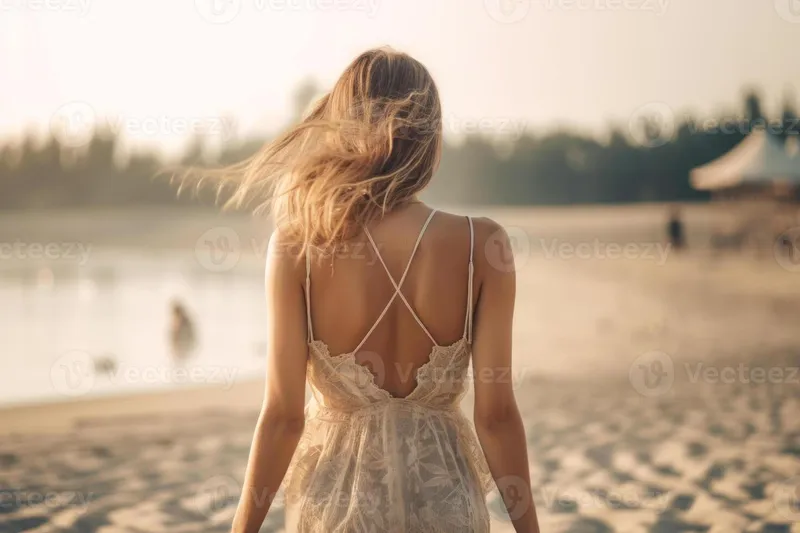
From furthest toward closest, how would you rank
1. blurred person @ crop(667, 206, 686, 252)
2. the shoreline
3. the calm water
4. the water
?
1. blurred person @ crop(667, 206, 686, 252)
2. the calm water
3. the water
4. the shoreline

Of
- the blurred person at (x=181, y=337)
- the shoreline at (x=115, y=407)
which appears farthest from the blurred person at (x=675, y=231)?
the shoreline at (x=115, y=407)

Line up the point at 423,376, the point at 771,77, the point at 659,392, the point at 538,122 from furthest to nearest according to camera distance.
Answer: the point at 538,122, the point at 771,77, the point at 659,392, the point at 423,376

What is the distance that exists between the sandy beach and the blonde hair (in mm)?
2732

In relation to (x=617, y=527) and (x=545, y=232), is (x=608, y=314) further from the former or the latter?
(x=617, y=527)

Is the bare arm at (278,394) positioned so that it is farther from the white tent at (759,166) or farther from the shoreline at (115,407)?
the white tent at (759,166)

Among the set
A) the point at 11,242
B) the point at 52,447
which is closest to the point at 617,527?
the point at 52,447

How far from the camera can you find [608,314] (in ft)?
55.9

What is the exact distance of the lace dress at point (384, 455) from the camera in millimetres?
1819

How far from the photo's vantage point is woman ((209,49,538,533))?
1.77 metres

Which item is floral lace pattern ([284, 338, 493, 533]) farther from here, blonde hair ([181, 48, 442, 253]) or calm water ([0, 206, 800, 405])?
calm water ([0, 206, 800, 405])

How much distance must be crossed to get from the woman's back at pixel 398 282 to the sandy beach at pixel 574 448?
260cm

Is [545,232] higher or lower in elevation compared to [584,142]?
lower

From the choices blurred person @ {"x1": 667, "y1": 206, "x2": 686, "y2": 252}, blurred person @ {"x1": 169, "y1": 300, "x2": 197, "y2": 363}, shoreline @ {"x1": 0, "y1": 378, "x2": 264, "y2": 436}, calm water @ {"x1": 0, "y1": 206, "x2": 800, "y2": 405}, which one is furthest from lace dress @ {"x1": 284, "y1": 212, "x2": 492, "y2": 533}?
blurred person @ {"x1": 667, "y1": 206, "x2": 686, "y2": 252}

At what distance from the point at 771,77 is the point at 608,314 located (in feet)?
28.7
